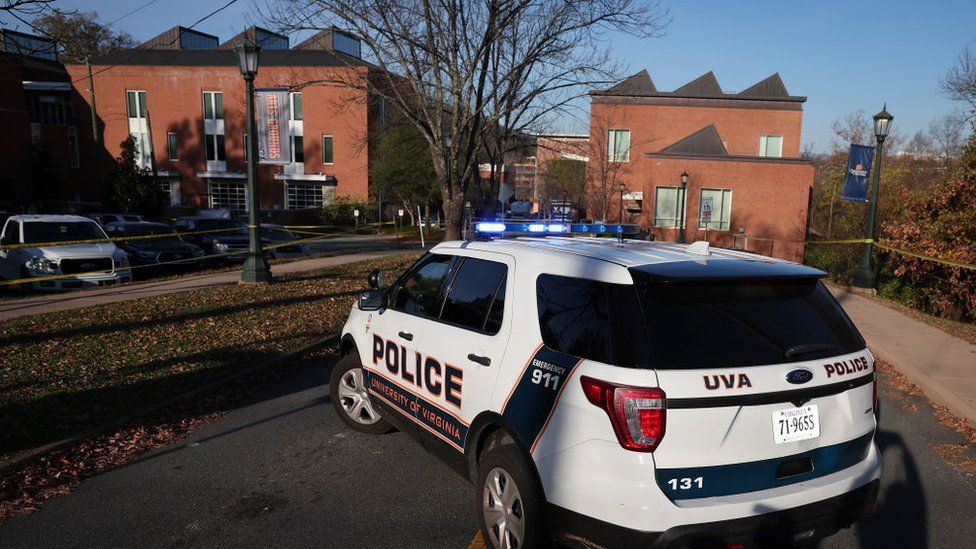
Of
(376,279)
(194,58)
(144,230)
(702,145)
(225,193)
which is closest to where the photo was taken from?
(376,279)

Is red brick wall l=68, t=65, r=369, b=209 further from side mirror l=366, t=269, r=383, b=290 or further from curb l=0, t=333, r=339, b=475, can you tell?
side mirror l=366, t=269, r=383, b=290

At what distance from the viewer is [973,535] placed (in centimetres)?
409

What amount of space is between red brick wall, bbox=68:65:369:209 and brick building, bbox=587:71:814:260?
19152mm

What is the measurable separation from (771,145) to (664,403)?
45.2 metres

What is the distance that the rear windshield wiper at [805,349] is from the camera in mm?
3146

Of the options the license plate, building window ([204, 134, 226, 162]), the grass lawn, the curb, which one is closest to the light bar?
the license plate

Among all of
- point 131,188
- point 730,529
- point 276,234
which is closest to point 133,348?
point 730,529

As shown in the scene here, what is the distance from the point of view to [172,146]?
51.2 m

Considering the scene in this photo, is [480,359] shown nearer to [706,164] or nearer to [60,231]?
[60,231]

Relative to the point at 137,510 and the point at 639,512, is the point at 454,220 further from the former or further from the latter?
the point at 639,512

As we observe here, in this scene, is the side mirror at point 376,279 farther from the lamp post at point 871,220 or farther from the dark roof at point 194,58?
the dark roof at point 194,58

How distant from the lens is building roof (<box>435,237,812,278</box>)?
3287 mm

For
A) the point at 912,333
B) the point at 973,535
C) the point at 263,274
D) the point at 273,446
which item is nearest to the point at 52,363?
the point at 273,446

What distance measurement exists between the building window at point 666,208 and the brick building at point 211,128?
23005mm
